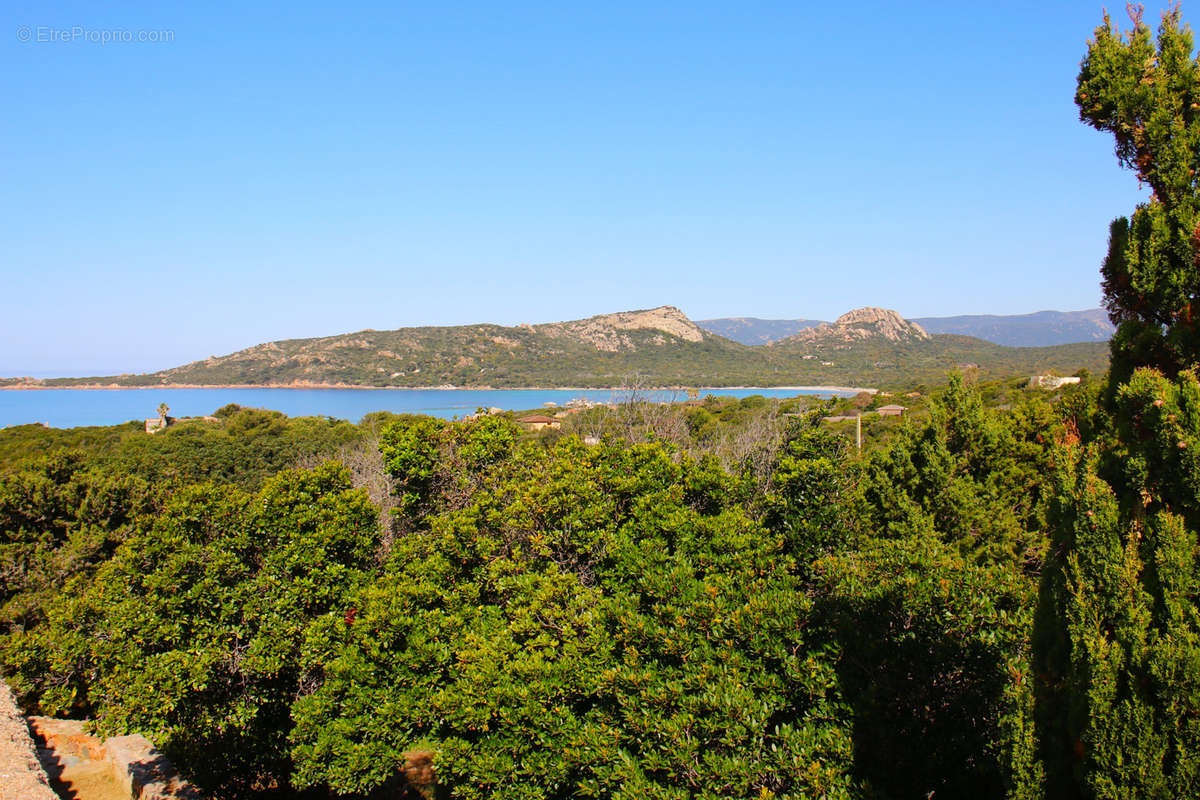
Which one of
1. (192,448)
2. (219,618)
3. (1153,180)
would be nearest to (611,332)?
(192,448)

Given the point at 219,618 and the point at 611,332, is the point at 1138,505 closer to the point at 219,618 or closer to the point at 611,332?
the point at 219,618

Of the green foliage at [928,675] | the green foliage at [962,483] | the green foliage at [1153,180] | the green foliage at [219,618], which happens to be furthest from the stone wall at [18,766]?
the green foliage at [962,483]

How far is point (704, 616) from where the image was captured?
749 cm

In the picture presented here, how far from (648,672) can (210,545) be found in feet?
24.2

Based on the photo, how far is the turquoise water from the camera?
105 m

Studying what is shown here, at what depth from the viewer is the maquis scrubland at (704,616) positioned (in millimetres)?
4441

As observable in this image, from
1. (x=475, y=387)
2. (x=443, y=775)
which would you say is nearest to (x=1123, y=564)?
(x=443, y=775)

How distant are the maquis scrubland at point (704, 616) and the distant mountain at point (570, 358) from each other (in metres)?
121

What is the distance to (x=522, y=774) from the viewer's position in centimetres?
777

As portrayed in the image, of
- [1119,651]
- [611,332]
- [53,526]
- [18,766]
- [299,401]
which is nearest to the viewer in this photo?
[1119,651]

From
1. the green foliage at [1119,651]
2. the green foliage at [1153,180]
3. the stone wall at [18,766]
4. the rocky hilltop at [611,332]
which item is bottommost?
the stone wall at [18,766]

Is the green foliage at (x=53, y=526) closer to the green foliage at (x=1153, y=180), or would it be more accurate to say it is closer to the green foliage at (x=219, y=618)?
the green foliage at (x=219, y=618)

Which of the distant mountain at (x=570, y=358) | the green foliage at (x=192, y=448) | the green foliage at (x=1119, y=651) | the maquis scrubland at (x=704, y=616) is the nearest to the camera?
the green foliage at (x=1119, y=651)

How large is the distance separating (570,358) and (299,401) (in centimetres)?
6582
